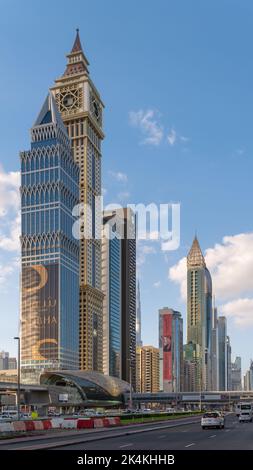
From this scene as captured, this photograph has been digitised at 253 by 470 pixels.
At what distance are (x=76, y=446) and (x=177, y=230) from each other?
198 feet

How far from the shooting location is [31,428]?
59.6 m

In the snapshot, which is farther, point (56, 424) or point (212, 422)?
point (56, 424)

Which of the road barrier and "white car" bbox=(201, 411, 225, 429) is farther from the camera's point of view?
"white car" bbox=(201, 411, 225, 429)

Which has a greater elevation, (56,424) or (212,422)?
(212,422)

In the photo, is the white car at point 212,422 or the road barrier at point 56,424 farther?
the white car at point 212,422
